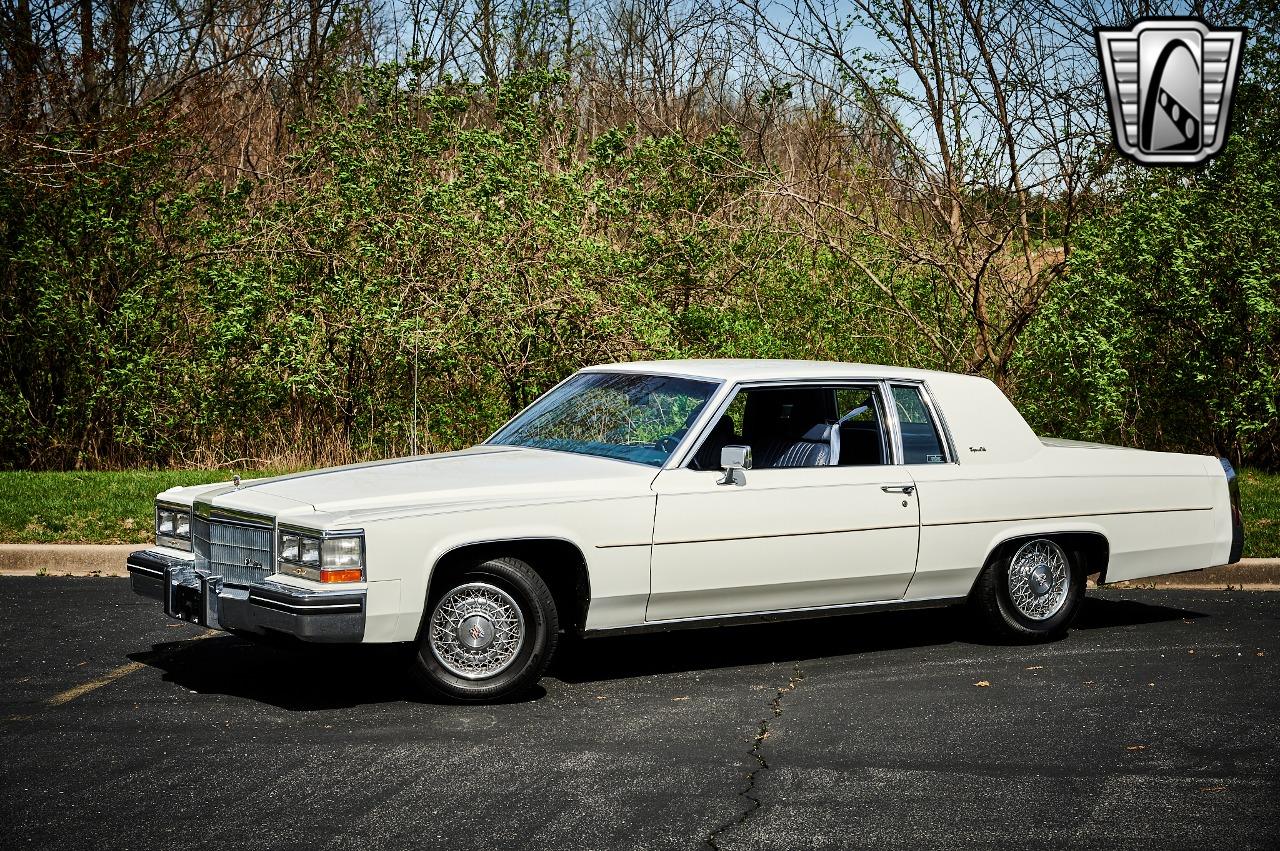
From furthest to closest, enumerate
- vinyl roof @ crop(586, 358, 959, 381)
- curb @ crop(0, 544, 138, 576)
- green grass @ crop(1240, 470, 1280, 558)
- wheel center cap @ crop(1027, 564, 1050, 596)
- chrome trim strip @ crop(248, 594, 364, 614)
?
1. green grass @ crop(1240, 470, 1280, 558)
2. curb @ crop(0, 544, 138, 576)
3. wheel center cap @ crop(1027, 564, 1050, 596)
4. vinyl roof @ crop(586, 358, 959, 381)
5. chrome trim strip @ crop(248, 594, 364, 614)

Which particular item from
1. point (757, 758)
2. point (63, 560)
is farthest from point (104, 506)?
point (757, 758)

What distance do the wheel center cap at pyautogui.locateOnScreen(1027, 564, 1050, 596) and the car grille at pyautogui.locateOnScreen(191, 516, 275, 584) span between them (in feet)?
13.9

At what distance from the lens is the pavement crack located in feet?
16.5

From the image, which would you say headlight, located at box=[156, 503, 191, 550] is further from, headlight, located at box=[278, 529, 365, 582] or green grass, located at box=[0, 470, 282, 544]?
green grass, located at box=[0, 470, 282, 544]

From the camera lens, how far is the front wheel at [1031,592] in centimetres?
829

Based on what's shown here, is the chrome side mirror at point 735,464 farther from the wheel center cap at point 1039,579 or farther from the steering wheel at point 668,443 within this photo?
the wheel center cap at point 1039,579

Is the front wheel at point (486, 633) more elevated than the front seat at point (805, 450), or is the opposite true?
the front seat at point (805, 450)

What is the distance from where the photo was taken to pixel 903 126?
15.5m

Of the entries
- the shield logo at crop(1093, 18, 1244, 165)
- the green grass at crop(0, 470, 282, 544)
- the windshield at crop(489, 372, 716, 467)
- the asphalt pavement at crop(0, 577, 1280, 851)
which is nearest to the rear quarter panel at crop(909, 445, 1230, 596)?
the asphalt pavement at crop(0, 577, 1280, 851)

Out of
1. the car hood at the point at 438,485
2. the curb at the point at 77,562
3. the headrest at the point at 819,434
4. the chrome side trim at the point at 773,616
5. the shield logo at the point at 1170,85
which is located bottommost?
the curb at the point at 77,562

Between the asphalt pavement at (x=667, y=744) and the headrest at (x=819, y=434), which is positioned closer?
the asphalt pavement at (x=667, y=744)

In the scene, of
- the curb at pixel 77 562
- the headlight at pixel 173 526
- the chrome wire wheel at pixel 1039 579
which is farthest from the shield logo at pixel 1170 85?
the headlight at pixel 173 526

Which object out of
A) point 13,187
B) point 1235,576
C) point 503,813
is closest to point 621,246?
point 13,187

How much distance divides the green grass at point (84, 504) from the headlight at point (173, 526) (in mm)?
3735
